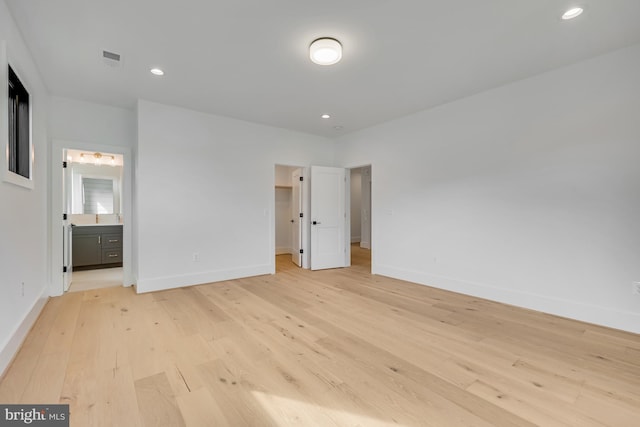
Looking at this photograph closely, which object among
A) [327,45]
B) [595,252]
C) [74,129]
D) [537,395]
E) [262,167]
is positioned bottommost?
[537,395]

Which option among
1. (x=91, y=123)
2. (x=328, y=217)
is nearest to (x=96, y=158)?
(x=91, y=123)

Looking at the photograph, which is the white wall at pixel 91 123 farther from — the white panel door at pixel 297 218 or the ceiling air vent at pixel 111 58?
the white panel door at pixel 297 218

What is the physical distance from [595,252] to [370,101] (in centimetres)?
321

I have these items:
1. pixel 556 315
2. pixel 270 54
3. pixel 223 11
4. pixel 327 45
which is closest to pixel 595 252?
pixel 556 315

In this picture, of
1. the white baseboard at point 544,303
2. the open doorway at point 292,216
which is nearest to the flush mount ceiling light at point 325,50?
the open doorway at point 292,216

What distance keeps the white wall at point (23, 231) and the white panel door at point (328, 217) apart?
154 inches

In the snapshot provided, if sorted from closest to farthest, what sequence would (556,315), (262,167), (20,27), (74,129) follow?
(20,27) → (556,315) → (74,129) → (262,167)

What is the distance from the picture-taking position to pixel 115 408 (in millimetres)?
1616

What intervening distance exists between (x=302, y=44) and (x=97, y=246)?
565 cm

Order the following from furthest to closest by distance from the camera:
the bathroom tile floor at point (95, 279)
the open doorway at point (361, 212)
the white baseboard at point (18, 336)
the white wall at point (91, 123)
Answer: the open doorway at point (361, 212) < the bathroom tile floor at point (95, 279) < the white wall at point (91, 123) < the white baseboard at point (18, 336)

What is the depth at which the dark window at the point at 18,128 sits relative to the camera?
260cm

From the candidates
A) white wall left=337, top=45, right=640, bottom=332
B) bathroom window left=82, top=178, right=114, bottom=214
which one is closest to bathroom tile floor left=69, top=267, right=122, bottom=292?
bathroom window left=82, top=178, right=114, bottom=214

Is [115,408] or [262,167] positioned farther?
[262,167]

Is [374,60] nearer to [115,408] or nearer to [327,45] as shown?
[327,45]
